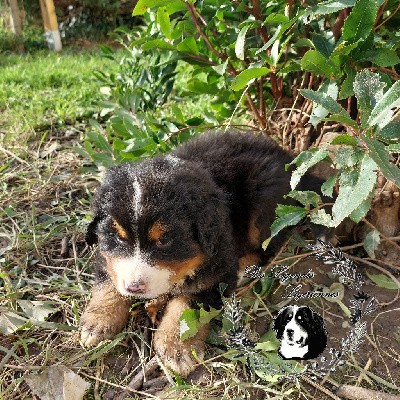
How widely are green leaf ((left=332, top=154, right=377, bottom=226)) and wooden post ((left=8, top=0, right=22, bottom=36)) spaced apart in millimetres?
9726

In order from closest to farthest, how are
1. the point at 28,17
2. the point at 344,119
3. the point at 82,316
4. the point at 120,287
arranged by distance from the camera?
1. the point at 344,119
2. the point at 120,287
3. the point at 82,316
4. the point at 28,17

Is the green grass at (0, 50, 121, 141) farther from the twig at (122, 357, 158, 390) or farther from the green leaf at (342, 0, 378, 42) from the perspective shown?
the green leaf at (342, 0, 378, 42)

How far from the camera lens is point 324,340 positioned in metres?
2.38

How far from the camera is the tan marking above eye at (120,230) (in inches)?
86.8

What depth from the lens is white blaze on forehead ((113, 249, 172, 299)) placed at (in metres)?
2.15

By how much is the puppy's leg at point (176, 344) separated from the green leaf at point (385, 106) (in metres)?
1.19

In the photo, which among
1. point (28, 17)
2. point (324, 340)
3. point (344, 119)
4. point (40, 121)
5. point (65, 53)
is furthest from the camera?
point (28, 17)

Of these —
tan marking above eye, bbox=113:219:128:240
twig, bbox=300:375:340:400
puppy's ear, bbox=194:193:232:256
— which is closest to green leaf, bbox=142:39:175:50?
puppy's ear, bbox=194:193:232:256

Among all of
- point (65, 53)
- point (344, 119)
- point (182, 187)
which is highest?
point (344, 119)

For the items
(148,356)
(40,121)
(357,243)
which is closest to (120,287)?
(148,356)

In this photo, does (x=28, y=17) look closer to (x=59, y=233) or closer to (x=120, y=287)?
(x=59, y=233)

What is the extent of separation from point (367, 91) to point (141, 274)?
3.68 feet

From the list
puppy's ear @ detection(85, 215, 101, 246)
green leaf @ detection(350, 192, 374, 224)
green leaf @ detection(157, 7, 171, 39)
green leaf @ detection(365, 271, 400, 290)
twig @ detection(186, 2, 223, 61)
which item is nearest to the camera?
green leaf @ detection(350, 192, 374, 224)

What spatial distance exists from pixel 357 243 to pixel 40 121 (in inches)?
126
